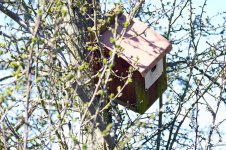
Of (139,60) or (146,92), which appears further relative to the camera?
(146,92)

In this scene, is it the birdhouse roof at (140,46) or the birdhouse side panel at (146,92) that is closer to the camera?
the birdhouse roof at (140,46)

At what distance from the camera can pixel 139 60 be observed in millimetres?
4258

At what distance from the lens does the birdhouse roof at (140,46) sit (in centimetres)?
425

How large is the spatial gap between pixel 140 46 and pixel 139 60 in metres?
0.18

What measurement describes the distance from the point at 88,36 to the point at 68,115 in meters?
1.01

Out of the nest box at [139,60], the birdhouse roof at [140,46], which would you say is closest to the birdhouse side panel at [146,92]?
the nest box at [139,60]

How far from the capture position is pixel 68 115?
Answer: 3785mm

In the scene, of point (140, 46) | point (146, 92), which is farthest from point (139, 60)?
point (146, 92)

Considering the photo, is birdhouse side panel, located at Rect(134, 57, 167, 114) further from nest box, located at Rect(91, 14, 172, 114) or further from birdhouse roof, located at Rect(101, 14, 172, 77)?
birdhouse roof, located at Rect(101, 14, 172, 77)

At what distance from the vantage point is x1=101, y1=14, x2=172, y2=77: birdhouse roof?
13.9 ft

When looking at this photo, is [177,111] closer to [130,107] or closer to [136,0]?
[130,107]

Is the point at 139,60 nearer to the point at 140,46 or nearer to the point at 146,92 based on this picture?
the point at 140,46

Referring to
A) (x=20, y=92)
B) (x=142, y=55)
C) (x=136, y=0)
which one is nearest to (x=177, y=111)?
(x=142, y=55)

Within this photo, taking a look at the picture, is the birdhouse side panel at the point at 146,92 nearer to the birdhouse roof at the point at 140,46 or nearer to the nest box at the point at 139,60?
the nest box at the point at 139,60
